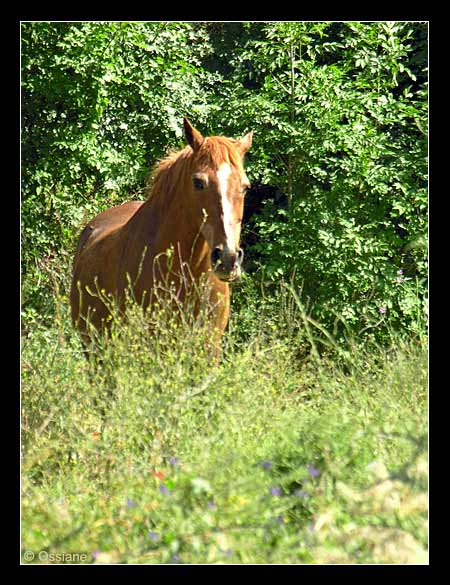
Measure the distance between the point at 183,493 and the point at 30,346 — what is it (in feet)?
12.3

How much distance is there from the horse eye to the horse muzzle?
516mm

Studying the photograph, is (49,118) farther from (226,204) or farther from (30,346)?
(226,204)

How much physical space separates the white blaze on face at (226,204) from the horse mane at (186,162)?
6cm

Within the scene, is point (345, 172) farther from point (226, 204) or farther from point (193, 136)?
point (226, 204)

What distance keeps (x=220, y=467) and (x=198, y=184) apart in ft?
8.31

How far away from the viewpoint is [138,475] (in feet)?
16.1

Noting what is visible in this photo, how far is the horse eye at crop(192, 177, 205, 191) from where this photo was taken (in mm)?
6652

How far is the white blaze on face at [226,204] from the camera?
638cm

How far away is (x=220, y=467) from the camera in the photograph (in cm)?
468

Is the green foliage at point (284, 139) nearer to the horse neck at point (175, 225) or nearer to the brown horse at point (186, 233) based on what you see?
the brown horse at point (186, 233)

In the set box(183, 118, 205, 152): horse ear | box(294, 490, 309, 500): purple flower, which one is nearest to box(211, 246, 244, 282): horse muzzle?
box(183, 118, 205, 152): horse ear

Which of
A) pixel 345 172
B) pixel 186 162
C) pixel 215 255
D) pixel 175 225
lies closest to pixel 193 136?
pixel 186 162

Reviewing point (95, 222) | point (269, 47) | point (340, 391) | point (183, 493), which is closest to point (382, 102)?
point (269, 47)

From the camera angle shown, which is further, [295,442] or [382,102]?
[382,102]
